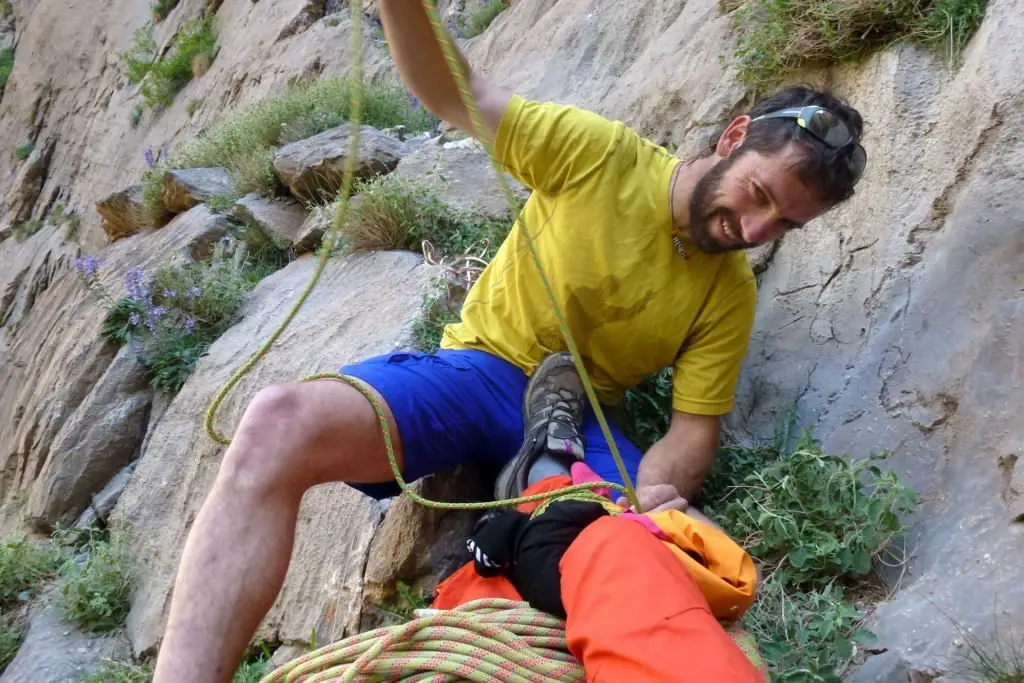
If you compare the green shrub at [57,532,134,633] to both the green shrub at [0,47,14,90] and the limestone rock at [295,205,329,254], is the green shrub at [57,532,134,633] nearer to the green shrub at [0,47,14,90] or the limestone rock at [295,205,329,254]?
the limestone rock at [295,205,329,254]

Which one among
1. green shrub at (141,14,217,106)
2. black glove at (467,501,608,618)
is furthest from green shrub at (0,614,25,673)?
green shrub at (141,14,217,106)

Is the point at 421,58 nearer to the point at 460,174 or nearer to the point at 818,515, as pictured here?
the point at 818,515

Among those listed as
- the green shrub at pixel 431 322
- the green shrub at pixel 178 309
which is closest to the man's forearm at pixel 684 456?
the green shrub at pixel 431 322

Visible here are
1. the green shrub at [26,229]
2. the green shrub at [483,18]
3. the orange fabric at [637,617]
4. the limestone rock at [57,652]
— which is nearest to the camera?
the orange fabric at [637,617]

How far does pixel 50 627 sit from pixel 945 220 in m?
3.88

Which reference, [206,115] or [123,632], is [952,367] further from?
[206,115]

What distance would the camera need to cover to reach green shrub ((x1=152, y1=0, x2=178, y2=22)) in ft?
41.2

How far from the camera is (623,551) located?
4.74ft

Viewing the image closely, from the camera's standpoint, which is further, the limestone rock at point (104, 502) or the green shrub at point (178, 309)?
the green shrub at point (178, 309)

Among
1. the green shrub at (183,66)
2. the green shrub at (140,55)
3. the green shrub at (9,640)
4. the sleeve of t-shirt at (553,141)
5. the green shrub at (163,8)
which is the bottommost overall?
the green shrub at (9,640)

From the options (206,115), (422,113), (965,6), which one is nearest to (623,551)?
(965,6)

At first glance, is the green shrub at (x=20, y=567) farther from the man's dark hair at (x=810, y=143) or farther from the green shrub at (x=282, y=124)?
the man's dark hair at (x=810, y=143)

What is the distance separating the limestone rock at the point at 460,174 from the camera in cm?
407

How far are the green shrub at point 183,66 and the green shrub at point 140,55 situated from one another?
0.57 m
